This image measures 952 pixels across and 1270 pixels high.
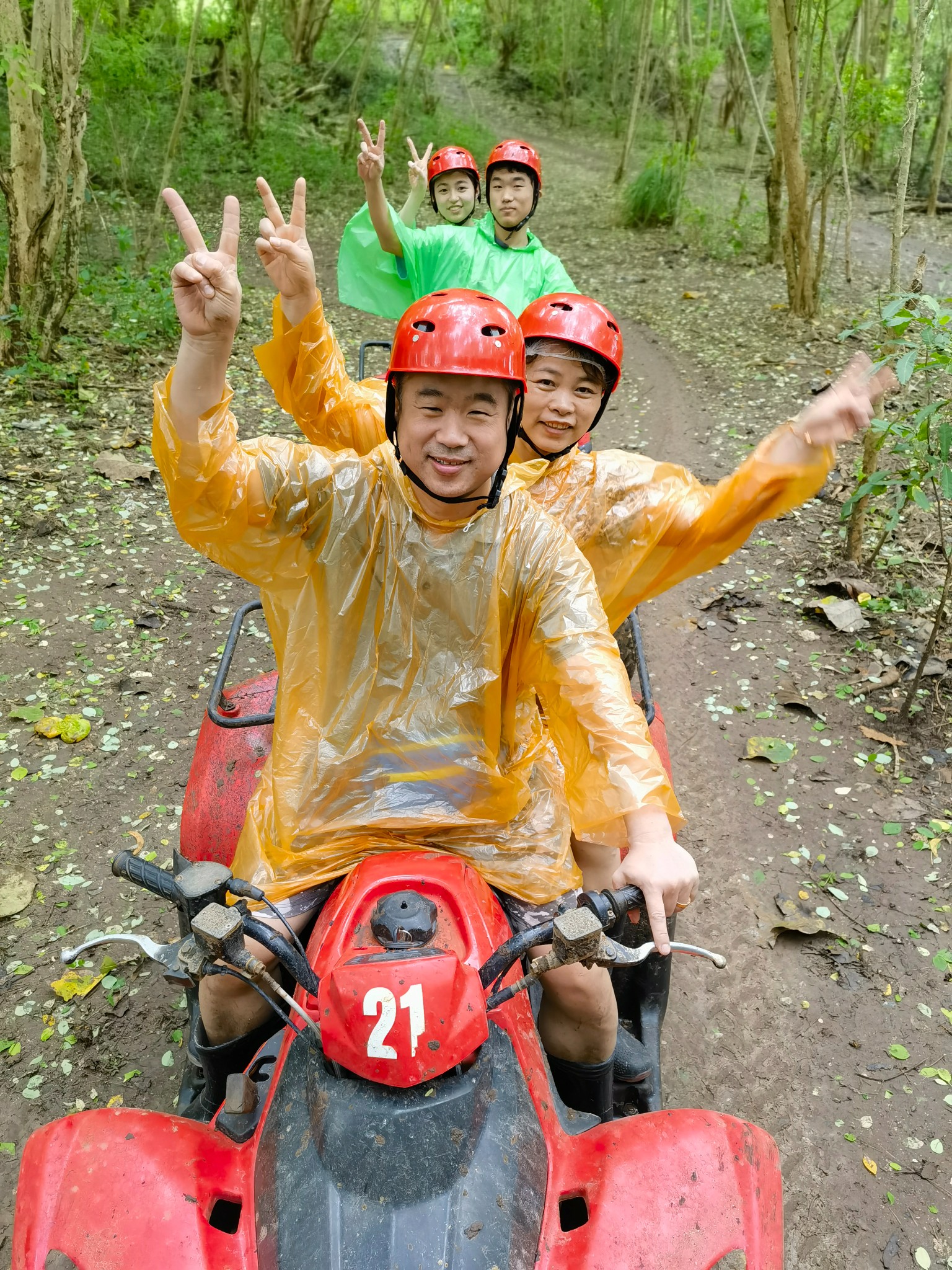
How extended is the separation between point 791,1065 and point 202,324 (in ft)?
9.86

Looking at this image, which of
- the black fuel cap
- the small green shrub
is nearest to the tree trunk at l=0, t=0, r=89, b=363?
the black fuel cap

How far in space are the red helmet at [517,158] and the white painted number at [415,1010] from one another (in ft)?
15.0

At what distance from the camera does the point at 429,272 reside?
4.95 m

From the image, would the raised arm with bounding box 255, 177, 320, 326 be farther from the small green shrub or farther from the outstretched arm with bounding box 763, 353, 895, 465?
the small green shrub

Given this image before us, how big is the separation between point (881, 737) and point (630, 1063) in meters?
2.65

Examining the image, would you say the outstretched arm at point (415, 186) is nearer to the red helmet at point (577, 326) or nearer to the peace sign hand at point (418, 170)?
the peace sign hand at point (418, 170)

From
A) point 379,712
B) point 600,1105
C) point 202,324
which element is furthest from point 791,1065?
point 202,324

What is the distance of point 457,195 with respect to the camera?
5609 millimetres

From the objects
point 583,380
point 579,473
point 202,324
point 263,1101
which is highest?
point 202,324

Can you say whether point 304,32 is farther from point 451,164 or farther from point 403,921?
point 403,921

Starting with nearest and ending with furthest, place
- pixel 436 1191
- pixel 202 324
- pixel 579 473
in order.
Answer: pixel 436 1191, pixel 202 324, pixel 579 473

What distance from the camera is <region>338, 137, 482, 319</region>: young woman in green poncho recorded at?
4.94m

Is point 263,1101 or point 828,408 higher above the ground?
point 828,408

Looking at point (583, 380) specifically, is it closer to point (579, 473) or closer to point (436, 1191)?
point (579, 473)
